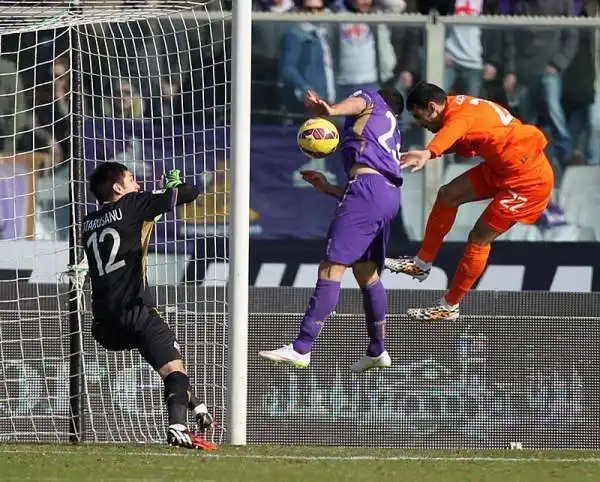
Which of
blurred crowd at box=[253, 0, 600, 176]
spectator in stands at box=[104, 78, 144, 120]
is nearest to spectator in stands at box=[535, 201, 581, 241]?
blurred crowd at box=[253, 0, 600, 176]

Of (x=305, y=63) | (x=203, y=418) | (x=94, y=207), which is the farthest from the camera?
(x=305, y=63)

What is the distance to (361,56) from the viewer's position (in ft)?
51.4

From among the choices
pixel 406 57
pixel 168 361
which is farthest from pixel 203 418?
pixel 406 57

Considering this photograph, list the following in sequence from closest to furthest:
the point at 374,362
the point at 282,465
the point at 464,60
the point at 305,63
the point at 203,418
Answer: the point at 282,465
the point at 203,418
the point at 374,362
the point at 305,63
the point at 464,60

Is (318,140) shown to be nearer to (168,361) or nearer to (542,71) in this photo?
(168,361)

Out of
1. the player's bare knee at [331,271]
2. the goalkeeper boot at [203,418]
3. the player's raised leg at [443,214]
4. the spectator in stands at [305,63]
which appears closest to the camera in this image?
the goalkeeper boot at [203,418]

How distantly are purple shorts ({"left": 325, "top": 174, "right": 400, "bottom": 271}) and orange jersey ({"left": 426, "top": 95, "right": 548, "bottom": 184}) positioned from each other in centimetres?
64

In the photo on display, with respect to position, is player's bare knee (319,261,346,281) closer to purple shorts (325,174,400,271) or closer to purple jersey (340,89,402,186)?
purple shorts (325,174,400,271)

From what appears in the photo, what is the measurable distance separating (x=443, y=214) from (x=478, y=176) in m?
0.38

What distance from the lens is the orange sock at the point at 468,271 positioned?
1158 cm

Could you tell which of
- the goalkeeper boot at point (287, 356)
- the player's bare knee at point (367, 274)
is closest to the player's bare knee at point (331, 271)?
the player's bare knee at point (367, 274)

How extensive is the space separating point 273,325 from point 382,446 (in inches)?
50.9

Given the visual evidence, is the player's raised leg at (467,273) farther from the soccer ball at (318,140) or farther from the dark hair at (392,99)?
the soccer ball at (318,140)

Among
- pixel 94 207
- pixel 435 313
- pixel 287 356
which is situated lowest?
pixel 287 356
